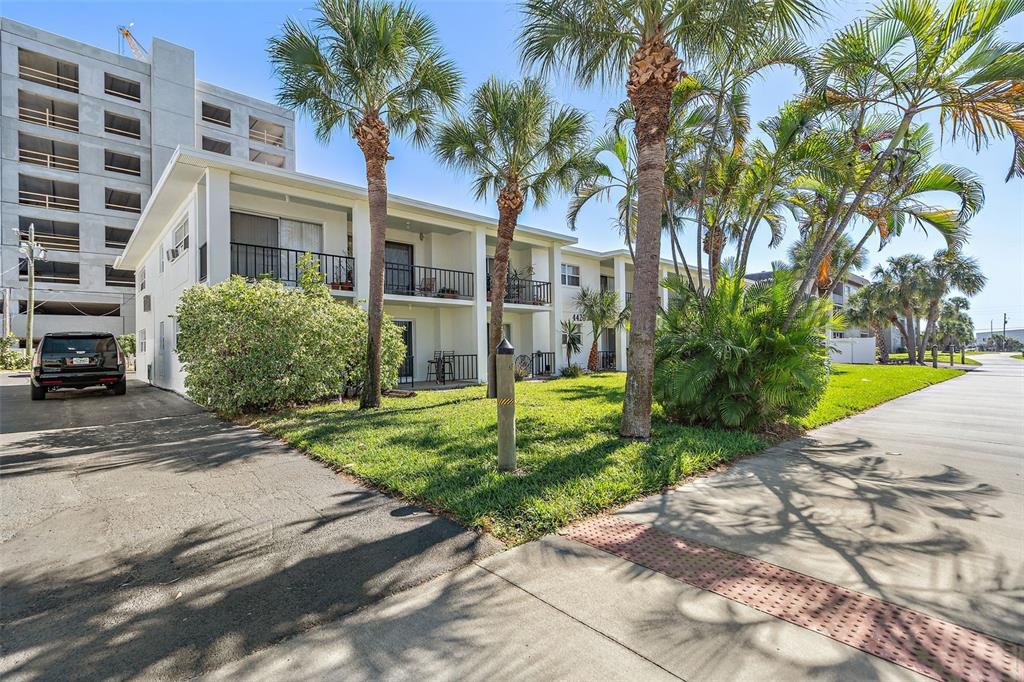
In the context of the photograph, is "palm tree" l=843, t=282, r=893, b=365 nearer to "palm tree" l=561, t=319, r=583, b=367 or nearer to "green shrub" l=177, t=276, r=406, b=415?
"palm tree" l=561, t=319, r=583, b=367

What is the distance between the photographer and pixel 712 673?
85.4 inches

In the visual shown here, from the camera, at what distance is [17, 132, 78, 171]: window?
2864 centimetres

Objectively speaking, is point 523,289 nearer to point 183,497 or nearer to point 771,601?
point 183,497

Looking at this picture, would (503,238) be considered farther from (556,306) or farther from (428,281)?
(556,306)

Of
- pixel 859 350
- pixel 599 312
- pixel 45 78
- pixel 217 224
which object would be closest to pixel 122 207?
pixel 45 78

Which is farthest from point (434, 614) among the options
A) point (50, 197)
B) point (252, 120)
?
point (252, 120)

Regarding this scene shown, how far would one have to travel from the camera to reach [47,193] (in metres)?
30.0

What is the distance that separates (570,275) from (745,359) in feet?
50.7

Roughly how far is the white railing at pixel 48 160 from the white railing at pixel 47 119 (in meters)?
1.78

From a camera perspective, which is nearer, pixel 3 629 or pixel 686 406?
pixel 3 629

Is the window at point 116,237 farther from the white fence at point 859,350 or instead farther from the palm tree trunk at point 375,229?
the white fence at point 859,350

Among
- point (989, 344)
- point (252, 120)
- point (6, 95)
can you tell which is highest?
point (252, 120)

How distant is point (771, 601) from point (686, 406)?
524 cm

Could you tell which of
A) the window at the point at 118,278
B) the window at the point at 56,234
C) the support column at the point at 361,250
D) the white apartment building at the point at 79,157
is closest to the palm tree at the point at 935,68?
the support column at the point at 361,250
